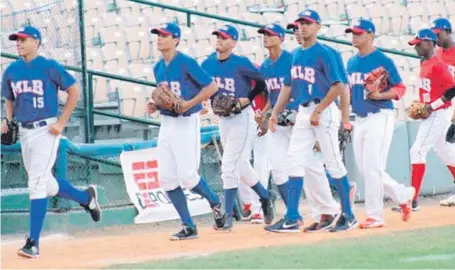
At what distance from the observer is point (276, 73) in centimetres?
1009

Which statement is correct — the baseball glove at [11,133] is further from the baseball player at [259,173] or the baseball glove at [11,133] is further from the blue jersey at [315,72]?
the baseball player at [259,173]

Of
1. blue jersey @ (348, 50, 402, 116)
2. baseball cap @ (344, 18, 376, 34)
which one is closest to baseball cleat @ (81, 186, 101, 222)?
blue jersey @ (348, 50, 402, 116)

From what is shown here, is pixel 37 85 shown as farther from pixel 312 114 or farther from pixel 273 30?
pixel 273 30

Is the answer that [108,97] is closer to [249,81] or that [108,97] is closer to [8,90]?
[249,81]

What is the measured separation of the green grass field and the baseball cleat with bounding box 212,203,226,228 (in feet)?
4.46

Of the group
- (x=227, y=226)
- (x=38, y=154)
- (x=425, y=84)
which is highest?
(x=425, y=84)

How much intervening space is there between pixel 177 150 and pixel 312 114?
1.08m

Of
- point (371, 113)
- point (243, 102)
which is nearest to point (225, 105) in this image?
point (243, 102)

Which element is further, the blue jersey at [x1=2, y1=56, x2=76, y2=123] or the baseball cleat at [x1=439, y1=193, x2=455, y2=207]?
the baseball cleat at [x1=439, y1=193, x2=455, y2=207]

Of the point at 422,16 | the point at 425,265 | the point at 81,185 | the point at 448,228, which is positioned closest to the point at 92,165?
the point at 81,185

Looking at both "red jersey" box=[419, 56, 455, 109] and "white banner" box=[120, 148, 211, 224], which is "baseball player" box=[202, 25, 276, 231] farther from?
"red jersey" box=[419, 56, 455, 109]

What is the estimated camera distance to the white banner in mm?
10562

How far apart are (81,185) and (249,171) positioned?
1563mm

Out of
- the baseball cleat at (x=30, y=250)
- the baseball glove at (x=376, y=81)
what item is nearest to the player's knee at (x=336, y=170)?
the baseball glove at (x=376, y=81)
